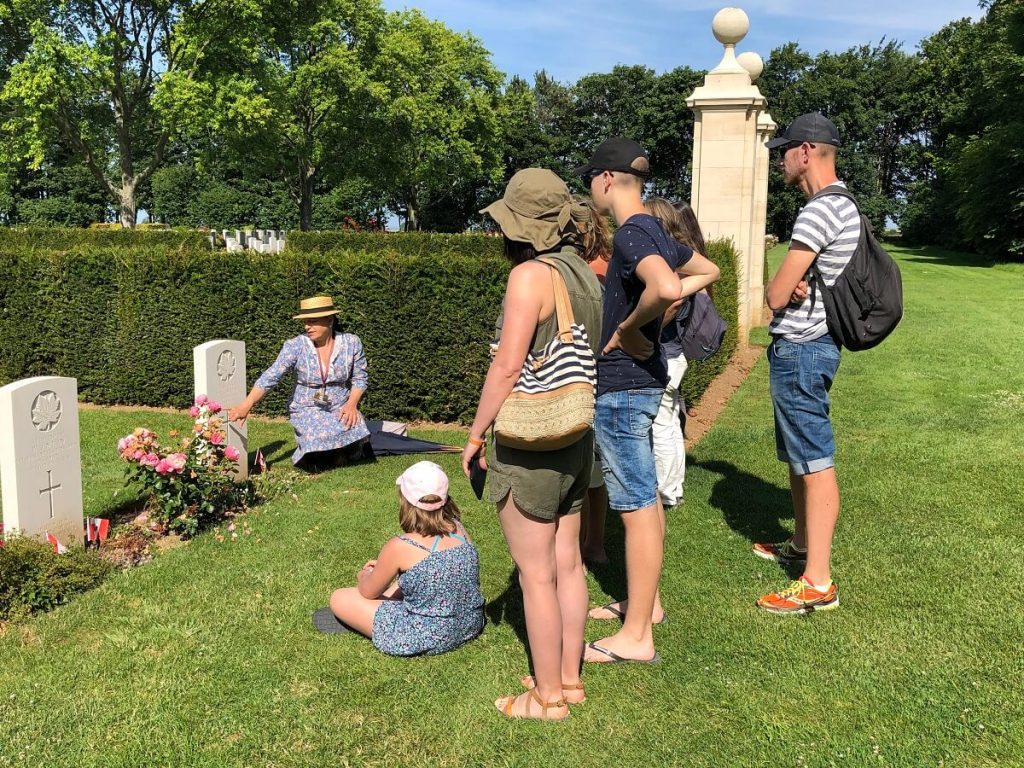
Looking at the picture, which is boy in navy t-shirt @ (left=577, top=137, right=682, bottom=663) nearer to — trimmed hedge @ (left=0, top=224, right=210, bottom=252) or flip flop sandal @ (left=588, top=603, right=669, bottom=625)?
flip flop sandal @ (left=588, top=603, right=669, bottom=625)

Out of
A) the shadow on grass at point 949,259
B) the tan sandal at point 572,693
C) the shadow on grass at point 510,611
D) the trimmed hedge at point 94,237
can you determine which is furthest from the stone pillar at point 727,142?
the shadow on grass at point 949,259

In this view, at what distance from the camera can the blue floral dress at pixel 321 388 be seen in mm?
6020

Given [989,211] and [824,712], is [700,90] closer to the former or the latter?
[824,712]

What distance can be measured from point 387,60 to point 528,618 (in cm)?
3424

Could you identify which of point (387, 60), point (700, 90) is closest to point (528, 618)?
point (700, 90)

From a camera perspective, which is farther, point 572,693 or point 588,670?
point 588,670

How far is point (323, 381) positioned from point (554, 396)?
3.81m

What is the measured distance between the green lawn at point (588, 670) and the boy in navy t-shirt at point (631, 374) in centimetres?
48

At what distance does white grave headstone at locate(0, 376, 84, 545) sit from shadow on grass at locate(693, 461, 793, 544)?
373 centimetres

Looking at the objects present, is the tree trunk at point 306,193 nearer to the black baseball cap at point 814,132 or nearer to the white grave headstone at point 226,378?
the white grave headstone at point 226,378

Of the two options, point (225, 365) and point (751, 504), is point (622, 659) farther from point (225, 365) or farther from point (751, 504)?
point (225, 365)

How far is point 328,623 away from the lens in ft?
12.0

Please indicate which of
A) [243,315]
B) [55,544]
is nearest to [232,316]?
[243,315]

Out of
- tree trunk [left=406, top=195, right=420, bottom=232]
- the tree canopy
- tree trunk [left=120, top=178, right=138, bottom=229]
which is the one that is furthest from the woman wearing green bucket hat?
tree trunk [left=406, top=195, right=420, bottom=232]
